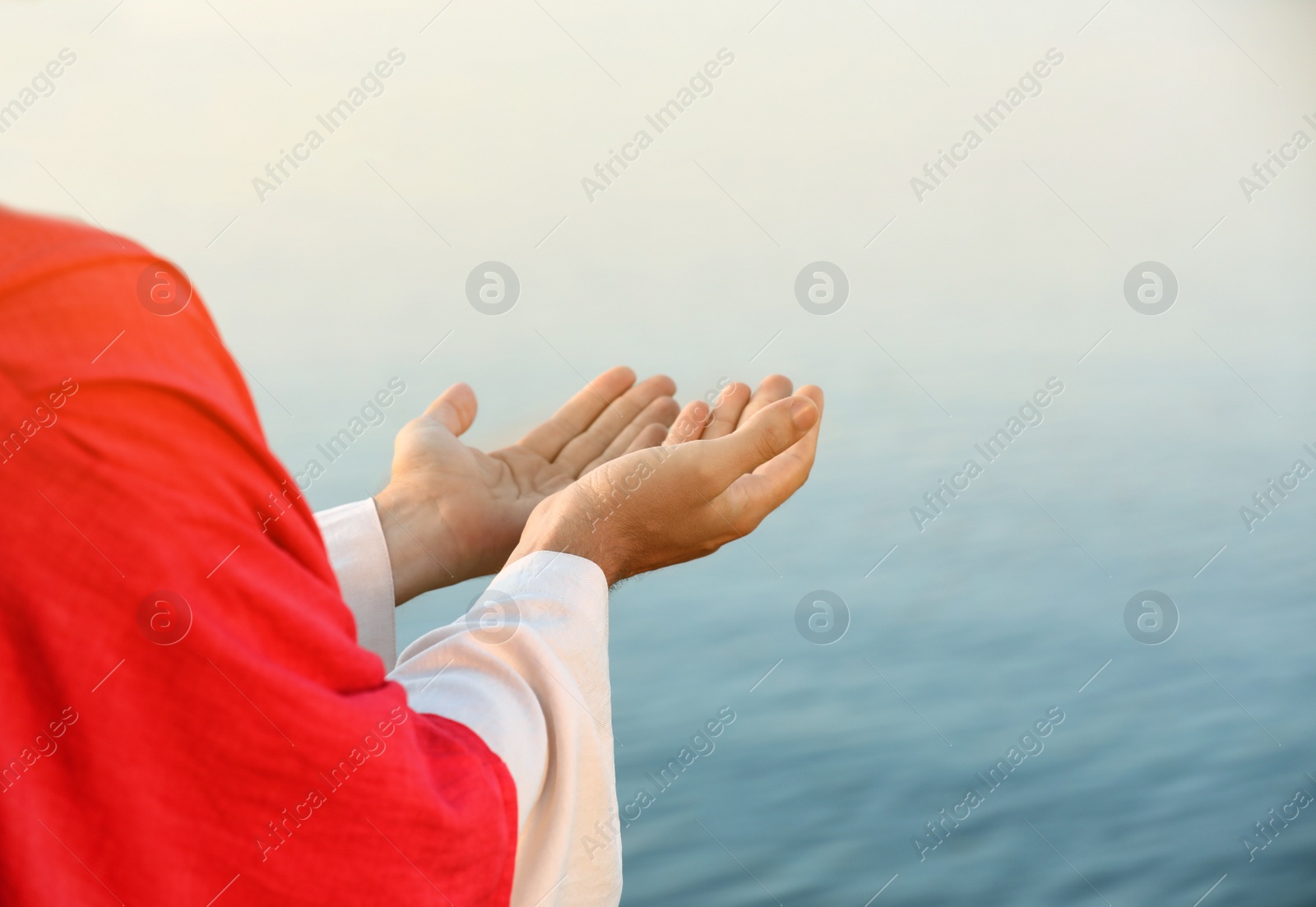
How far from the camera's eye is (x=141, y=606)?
0.67 metres

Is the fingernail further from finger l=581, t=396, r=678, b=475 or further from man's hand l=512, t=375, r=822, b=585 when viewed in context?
finger l=581, t=396, r=678, b=475

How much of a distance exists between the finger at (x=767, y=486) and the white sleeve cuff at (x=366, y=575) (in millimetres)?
377

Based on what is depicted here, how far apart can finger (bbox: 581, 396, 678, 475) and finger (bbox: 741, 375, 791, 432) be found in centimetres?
14

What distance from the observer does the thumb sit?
3.88 ft

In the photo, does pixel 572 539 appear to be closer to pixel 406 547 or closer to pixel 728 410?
pixel 406 547

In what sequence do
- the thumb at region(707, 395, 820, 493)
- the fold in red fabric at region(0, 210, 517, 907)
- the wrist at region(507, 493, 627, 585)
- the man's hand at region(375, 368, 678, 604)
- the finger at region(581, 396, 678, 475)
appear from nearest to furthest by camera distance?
1. the fold in red fabric at region(0, 210, 517, 907)
2. the wrist at region(507, 493, 627, 585)
3. the thumb at region(707, 395, 820, 493)
4. the man's hand at region(375, 368, 678, 604)
5. the finger at region(581, 396, 678, 475)

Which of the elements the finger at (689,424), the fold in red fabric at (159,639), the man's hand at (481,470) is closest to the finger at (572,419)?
the man's hand at (481,470)

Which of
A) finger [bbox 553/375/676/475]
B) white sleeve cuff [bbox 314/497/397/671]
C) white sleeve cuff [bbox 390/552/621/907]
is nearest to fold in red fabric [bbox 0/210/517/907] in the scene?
white sleeve cuff [bbox 390/552/621/907]

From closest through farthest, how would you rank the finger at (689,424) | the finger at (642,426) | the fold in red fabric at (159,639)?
the fold in red fabric at (159,639)
the finger at (689,424)
the finger at (642,426)

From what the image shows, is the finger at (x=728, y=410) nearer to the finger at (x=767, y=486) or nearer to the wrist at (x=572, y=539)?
the finger at (x=767, y=486)

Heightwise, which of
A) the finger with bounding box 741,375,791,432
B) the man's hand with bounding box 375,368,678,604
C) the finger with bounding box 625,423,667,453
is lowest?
the man's hand with bounding box 375,368,678,604

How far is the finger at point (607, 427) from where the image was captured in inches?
63.5

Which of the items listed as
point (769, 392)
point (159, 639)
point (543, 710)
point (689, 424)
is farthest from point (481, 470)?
point (159, 639)

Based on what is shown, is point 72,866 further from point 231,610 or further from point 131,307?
point 131,307
